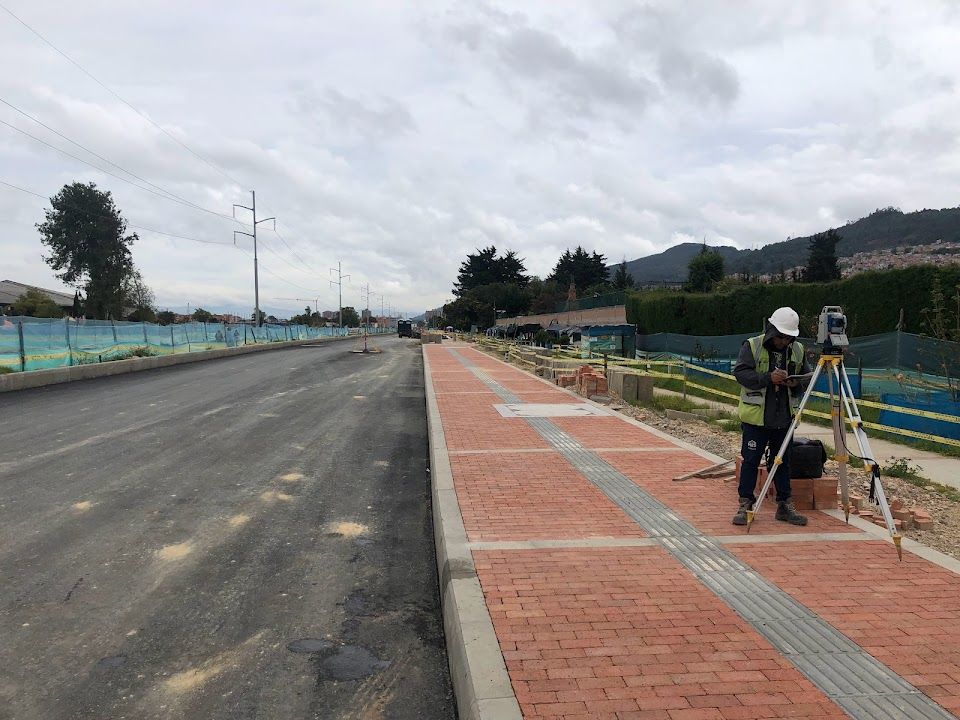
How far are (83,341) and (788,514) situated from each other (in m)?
21.0

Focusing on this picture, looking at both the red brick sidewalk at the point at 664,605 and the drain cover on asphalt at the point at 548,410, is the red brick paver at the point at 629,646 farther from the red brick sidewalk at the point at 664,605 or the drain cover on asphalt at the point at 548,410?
the drain cover on asphalt at the point at 548,410

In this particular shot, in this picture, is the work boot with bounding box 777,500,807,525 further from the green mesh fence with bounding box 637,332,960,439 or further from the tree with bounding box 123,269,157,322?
the tree with bounding box 123,269,157,322

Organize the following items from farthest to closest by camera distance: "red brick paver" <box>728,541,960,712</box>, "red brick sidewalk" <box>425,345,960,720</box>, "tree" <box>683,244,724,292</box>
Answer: "tree" <box>683,244,724,292</box> → "red brick paver" <box>728,541,960,712</box> → "red brick sidewalk" <box>425,345,960,720</box>

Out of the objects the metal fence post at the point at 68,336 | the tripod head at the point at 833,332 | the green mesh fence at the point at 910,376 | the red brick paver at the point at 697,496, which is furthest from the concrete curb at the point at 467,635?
the metal fence post at the point at 68,336

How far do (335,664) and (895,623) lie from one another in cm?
315

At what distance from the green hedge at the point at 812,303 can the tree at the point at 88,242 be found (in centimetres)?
5391

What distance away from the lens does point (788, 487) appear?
17.0ft

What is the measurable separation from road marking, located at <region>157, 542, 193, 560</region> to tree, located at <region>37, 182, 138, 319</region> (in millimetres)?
65356

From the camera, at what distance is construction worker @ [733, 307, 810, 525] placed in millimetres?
5012

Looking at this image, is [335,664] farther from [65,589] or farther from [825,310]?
[825,310]

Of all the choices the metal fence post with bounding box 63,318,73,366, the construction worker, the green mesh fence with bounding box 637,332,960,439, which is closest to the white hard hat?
the construction worker

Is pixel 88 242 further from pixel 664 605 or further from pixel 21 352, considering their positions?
pixel 664 605

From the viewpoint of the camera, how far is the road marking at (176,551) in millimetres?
4711

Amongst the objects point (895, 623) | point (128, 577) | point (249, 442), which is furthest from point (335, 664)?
point (249, 442)
